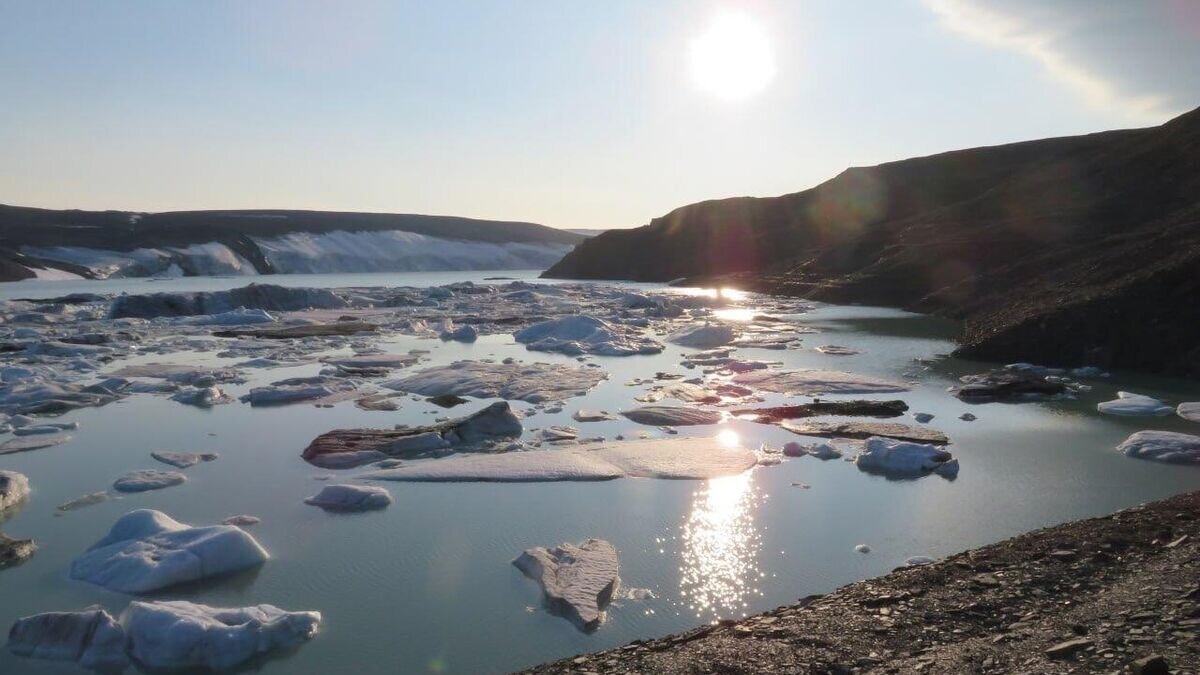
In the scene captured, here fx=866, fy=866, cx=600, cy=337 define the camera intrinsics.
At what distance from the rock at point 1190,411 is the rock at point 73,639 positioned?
8747 millimetres

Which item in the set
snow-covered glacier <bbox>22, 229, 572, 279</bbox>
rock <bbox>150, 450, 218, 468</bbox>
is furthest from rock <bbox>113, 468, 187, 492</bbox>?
snow-covered glacier <bbox>22, 229, 572, 279</bbox>

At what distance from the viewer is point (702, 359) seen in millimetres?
12992

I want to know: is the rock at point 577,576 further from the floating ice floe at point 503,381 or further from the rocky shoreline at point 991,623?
the floating ice floe at point 503,381

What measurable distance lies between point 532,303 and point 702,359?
593 inches

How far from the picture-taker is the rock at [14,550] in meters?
4.45

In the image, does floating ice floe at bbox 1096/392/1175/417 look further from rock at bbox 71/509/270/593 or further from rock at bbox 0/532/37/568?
rock at bbox 0/532/37/568

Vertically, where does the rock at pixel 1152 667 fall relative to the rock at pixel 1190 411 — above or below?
above

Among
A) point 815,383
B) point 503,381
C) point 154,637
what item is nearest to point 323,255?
point 503,381

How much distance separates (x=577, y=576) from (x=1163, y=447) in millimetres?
5123

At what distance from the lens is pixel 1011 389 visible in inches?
381

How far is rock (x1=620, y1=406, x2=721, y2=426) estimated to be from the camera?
26.9ft

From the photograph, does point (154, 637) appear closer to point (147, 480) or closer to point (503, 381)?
point (147, 480)

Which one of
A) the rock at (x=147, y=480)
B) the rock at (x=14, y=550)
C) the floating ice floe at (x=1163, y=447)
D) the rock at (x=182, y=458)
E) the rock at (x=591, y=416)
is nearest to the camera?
the rock at (x=14, y=550)

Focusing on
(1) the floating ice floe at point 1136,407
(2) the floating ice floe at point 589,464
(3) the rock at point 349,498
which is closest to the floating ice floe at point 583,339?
(1) the floating ice floe at point 1136,407
